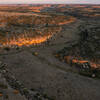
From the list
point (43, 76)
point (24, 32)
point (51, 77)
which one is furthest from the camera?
point (24, 32)

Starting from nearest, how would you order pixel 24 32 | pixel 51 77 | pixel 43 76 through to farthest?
pixel 51 77
pixel 43 76
pixel 24 32

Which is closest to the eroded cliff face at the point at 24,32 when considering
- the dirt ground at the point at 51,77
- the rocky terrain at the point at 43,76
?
the rocky terrain at the point at 43,76

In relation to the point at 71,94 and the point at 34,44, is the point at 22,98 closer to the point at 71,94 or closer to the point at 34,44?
the point at 71,94

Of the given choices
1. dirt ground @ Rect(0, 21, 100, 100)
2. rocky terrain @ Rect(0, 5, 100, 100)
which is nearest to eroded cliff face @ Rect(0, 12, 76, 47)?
rocky terrain @ Rect(0, 5, 100, 100)

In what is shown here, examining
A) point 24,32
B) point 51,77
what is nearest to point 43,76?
point 51,77

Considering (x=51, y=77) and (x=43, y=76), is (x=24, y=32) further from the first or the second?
(x=51, y=77)

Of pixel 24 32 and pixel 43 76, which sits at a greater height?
pixel 24 32

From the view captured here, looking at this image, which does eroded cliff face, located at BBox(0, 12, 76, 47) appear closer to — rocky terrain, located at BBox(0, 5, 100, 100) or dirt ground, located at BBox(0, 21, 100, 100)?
rocky terrain, located at BBox(0, 5, 100, 100)

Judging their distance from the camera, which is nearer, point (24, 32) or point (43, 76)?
point (43, 76)
